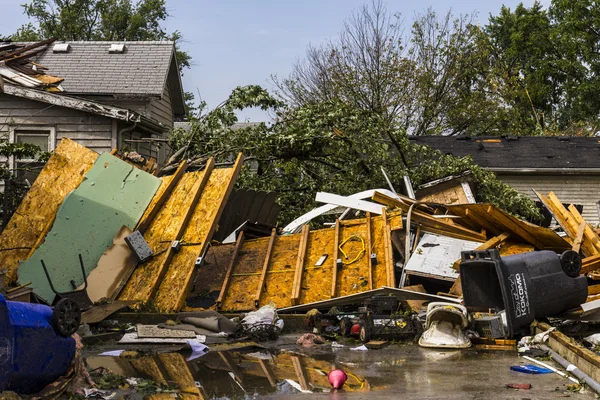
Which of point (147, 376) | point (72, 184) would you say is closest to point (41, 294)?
point (72, 184)

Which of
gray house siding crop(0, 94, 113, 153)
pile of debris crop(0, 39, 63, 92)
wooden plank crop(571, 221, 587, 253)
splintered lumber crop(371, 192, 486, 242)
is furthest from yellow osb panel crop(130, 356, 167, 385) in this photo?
pile of debris crop(0, 39, 63, 92)

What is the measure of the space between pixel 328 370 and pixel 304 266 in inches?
179

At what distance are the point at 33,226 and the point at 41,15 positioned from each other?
129 feet

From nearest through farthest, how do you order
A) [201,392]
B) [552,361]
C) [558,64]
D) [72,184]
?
[201,392] → [552,361] → [72,184] → [558,64]

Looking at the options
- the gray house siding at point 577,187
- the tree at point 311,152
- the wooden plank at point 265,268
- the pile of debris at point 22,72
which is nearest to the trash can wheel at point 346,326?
the wooden plank at point 265,268

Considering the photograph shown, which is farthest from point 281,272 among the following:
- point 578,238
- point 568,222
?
point 568,222

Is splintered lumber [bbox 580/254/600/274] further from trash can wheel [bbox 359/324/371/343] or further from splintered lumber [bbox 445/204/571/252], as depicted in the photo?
trash can wheel [bbox 359/324/371/343]

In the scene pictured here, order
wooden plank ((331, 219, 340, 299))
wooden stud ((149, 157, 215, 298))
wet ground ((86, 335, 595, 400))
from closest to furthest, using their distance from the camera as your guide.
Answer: wet ground ((86, 335, 595, 400))
wooden plank ((331, 219, 340, 299))
wooden stud ((149, 157, 215, 298))

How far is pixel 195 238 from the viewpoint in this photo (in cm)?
1272

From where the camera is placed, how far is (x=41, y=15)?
157 ft

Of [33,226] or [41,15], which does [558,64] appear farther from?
[33,226]

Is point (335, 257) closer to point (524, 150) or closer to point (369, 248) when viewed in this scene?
point (369, 248)

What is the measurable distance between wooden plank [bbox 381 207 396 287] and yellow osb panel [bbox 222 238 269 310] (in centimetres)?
208

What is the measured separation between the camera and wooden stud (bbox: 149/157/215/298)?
1230 cm
